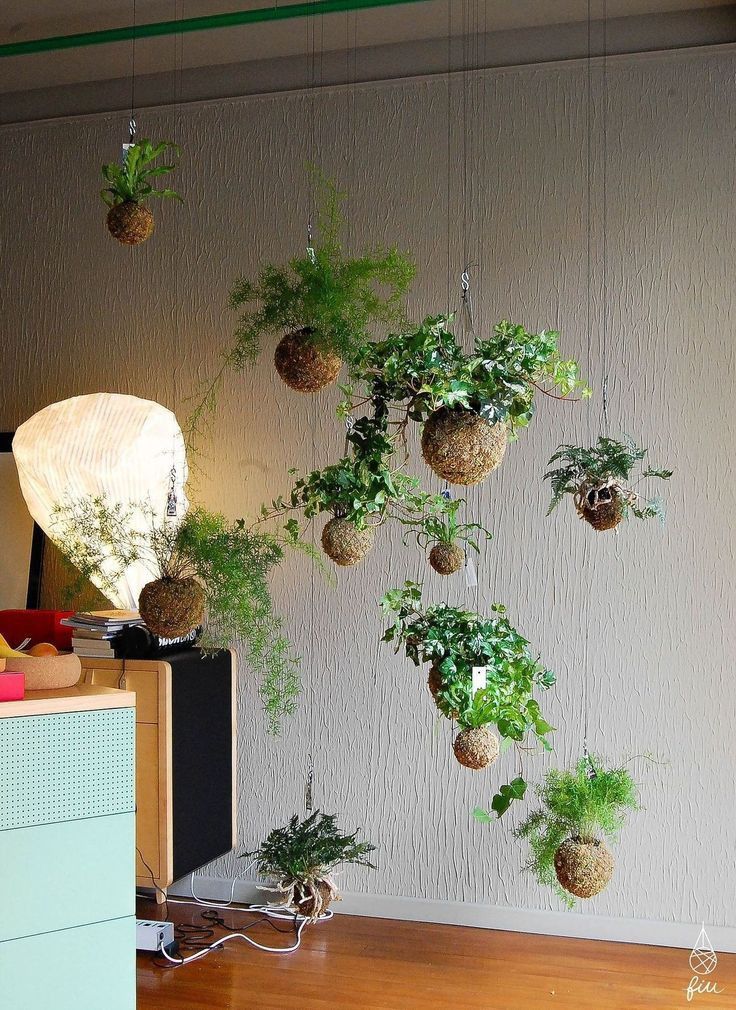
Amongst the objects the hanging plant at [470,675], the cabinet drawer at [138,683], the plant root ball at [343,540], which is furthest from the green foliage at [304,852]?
the plant root ball at [343,540]

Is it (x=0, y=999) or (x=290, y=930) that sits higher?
(x=0, y=999)

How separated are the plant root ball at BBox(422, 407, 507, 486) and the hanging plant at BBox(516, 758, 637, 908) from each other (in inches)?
43.0

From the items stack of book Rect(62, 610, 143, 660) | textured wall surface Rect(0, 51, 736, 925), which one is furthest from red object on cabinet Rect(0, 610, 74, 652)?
textured wall surface Rect(0, 51, 736, 925)

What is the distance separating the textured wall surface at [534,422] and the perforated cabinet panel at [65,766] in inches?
57.5

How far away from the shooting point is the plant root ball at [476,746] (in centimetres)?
294

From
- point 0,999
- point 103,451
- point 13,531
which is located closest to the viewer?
point 0,999

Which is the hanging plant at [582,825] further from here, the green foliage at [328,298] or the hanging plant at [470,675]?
the green foliage at [328,298]

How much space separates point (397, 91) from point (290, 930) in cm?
341

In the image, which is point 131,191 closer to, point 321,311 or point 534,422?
point 321,311

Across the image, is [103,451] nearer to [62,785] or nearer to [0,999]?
[62,785]

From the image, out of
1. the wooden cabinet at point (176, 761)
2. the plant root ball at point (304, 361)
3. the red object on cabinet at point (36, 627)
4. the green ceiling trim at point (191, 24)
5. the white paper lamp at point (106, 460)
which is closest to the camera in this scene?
the plant root ball at point (304, 361)

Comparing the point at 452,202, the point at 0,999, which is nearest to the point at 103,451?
the point at 452,202

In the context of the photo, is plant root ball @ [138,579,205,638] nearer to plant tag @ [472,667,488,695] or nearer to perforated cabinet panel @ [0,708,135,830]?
perforated cabinet panel @ [0,708,135,830]

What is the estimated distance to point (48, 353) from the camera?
4.87 meters
